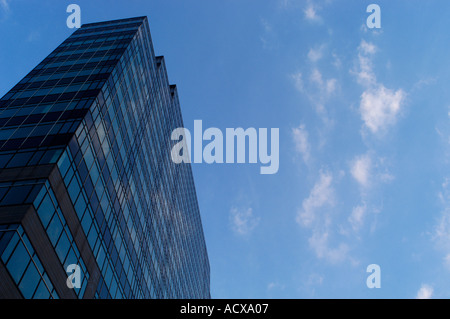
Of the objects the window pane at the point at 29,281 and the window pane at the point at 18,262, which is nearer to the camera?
the window pane at the point at 18,262

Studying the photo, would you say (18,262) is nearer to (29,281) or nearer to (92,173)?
(29,281)

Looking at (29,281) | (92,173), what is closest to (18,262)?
(29,281)

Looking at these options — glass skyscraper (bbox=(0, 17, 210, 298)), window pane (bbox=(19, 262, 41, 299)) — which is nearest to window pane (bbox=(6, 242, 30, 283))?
glass skyscraper (bbox=(0, 17, 210, 298))

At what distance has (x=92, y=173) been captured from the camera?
102 ft

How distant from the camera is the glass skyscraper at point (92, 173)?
22938 millimetres

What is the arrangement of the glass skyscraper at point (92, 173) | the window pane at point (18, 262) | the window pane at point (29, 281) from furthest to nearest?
the glass skyscraper at point (92, 173)
the window pane at point (29, 281)
the window pane at point (18, 262)

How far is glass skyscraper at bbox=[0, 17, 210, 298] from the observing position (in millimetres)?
22938

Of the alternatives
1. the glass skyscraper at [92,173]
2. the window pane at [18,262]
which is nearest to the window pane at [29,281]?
the glass skyscraper at [92,173]

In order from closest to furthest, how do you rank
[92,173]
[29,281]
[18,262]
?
[18,262] < [29,281] < [92,173]

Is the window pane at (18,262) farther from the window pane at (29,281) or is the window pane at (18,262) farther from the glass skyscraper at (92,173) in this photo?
the window pane at (29,281)

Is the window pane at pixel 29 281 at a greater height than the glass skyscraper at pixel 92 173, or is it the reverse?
the glass skyscraper at pixel 92 173

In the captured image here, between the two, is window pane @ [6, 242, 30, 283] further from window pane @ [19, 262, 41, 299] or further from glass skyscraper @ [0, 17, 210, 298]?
window pane @ [19, 262, 41, 299]
